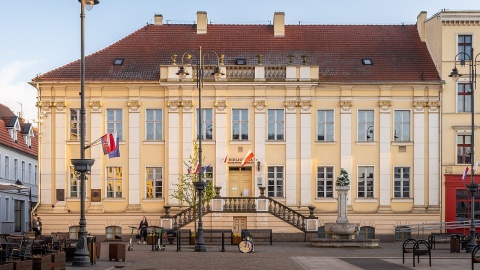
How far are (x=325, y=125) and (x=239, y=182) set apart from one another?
20.4 ft

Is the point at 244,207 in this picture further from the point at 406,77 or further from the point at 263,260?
the point at 263,260

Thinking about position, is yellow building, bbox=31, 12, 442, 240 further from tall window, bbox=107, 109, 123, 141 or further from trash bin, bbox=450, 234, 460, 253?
trash bin, bbox=450, 234, 460, 253

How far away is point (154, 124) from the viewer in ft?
194

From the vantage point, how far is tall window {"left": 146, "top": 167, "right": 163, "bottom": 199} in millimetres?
58688

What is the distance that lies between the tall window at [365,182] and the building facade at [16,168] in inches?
980

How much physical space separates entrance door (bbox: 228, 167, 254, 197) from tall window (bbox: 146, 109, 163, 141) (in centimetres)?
490

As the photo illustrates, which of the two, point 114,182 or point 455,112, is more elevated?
point 455,112

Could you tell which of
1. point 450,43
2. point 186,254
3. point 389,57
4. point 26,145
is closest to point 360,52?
point 389,57

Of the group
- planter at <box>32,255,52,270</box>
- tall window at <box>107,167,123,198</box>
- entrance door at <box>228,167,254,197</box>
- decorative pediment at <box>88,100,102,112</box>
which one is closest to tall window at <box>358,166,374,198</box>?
entrance door at <box>228,167,254,197</box>

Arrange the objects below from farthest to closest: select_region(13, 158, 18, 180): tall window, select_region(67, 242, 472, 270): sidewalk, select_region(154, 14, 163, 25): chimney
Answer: select_region(13, 158, 18, 180): tall window → select_region(154, 14, 163, 25): chimney → select_region(67, 242, 472, 270): sidewalk

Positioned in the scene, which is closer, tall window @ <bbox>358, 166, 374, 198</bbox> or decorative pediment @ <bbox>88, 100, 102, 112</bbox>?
decorative pediment @ <bbox>88, 100, 102, 112</bbox>

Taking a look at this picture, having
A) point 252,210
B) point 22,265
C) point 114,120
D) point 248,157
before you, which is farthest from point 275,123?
point 22,265

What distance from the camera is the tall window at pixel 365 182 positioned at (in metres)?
59.0

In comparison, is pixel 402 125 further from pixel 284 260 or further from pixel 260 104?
pixel 284 260
